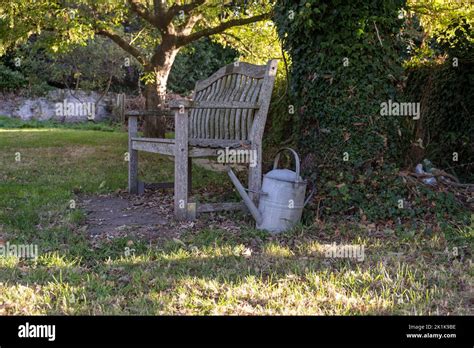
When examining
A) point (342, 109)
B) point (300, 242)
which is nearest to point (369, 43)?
point (342, 109)

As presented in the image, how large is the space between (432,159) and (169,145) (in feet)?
12.7

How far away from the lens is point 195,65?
848 inches

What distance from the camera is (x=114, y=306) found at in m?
2.76

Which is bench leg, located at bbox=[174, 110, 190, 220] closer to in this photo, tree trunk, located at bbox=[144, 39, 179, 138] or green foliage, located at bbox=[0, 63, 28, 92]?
tree trunk, located at bbox=[144, 39, 179, 138]

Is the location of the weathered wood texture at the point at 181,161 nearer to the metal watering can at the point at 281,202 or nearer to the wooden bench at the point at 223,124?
the wooden bench at the point at 223,124

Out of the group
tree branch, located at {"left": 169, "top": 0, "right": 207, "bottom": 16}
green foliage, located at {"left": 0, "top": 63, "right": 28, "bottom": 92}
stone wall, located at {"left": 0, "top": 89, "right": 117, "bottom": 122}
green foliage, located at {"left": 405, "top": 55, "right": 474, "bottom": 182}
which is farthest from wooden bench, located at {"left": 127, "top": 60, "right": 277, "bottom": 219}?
green foliage, located at {"left": 0, "top": 63, "right": 28, "bottom": 92}

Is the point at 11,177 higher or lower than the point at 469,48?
lower

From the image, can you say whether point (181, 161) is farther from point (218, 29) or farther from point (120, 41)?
point (120, 41)

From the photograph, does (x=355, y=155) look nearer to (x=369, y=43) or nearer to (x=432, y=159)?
(x=369, y=43)

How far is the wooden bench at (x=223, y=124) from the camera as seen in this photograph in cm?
498

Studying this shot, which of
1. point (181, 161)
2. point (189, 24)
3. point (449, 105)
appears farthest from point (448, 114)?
point (189, 24)

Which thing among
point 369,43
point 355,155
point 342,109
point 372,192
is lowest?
point 372,192

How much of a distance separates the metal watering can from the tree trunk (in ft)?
20.5

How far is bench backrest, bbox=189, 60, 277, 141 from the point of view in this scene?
5.12 meters
